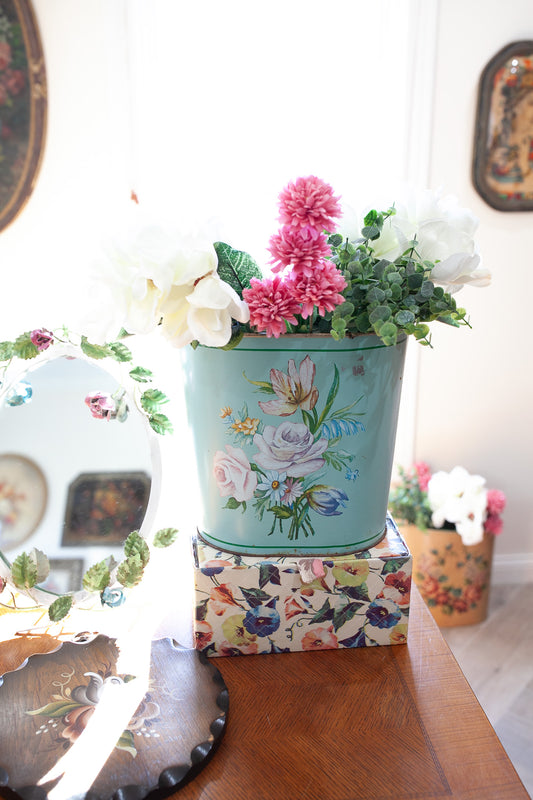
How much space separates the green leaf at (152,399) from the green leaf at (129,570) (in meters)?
0.19

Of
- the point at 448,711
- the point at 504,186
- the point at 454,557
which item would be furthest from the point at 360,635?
the point at 504,186

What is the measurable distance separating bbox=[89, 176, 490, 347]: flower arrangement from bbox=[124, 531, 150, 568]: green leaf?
30 centimetres

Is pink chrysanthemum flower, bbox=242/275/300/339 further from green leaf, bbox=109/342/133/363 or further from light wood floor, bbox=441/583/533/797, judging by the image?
light wood floor, bbox=441/583/533/797

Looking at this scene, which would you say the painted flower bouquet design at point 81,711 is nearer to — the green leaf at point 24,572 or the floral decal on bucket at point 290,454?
the green leaf at point 24,572

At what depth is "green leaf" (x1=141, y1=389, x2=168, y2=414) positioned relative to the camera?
819 millimetres

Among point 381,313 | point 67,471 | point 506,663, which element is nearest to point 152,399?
point 67,471

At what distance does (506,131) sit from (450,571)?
124 centimetres

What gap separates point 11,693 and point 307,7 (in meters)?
1.57

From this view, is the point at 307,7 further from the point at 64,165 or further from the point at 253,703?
the point at 253,703

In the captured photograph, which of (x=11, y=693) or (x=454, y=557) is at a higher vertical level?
(x=11, y=693)

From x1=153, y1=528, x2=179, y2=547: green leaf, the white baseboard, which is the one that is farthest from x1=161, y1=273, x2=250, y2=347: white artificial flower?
the white baseboard

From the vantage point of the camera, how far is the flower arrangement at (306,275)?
584 mm

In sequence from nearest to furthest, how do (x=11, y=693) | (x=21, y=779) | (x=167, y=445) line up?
1. (x=21, y=779)
2. (x=11, y=693)
3. (x=167, y=445)

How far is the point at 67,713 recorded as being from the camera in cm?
66
